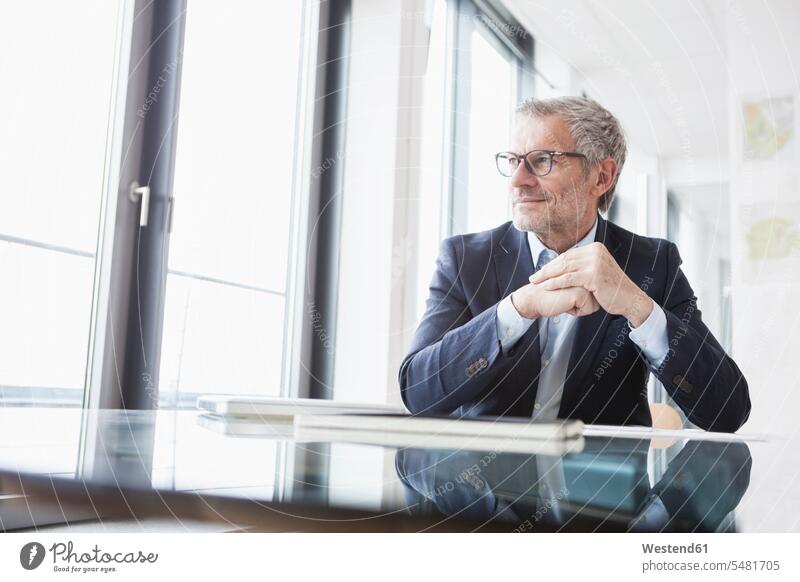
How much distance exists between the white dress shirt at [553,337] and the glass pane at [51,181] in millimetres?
457

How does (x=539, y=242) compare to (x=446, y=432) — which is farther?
(x=539, y=242)

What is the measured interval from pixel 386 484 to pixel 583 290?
1.10 feet

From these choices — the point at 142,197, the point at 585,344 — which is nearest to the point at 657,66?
the point at 585,344

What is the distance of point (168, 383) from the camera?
83cm

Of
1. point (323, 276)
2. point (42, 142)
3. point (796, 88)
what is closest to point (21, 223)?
point (42, 142)

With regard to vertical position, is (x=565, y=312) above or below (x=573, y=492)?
above

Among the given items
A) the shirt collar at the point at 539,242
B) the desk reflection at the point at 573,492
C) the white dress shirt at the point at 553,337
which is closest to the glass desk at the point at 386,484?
the desk reflection at the point at 573,492

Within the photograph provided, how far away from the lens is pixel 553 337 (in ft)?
2.29

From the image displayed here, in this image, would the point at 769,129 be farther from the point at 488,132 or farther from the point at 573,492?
the point at 573,492

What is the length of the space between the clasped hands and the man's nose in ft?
0.31
